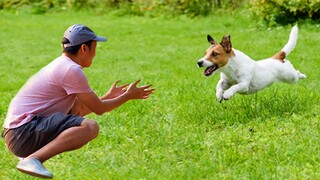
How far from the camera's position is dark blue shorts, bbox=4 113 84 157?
4812mm

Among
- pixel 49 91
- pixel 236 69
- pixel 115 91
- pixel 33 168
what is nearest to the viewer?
pixel 33 168

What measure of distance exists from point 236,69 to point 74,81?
205cm

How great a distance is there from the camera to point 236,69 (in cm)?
640

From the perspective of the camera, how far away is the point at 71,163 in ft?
18.0

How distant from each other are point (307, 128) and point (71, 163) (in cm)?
203

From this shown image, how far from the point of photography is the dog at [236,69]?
6.25m

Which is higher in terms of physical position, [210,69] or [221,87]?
[210,69]

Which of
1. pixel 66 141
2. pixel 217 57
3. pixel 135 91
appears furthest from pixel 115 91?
pixel 217 57

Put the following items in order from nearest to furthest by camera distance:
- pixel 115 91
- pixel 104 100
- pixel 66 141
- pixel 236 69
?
pixel 66 141 → pixel 104 100 → pixel 115 91 → pixel 236 69

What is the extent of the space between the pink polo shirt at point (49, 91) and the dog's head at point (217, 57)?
161 centimetres

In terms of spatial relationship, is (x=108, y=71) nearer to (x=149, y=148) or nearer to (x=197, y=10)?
(x=149, y=148)

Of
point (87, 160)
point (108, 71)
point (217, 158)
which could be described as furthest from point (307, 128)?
point (108, 71)

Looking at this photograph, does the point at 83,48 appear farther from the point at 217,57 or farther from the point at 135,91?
the point at 217,57

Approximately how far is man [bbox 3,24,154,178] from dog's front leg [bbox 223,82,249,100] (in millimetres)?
1540
